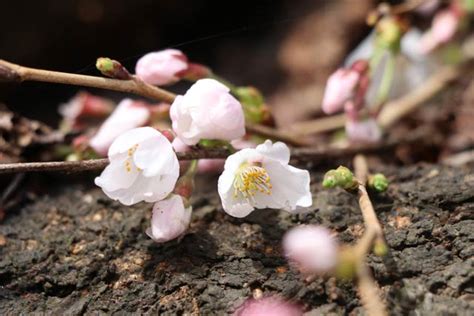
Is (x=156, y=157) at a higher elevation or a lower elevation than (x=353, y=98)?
lower

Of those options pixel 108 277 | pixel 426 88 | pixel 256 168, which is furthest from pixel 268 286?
pixel 426 88

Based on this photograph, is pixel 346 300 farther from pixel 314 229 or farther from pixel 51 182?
pixel 51 182

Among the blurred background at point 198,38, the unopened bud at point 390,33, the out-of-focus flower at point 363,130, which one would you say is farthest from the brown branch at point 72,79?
the blurred background at point 198,38

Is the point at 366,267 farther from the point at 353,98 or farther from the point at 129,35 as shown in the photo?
the point at 129,35

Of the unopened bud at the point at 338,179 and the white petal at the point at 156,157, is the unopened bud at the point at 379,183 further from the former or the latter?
the white petal at the point at 156,157

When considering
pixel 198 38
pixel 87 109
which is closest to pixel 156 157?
pixel 87 109

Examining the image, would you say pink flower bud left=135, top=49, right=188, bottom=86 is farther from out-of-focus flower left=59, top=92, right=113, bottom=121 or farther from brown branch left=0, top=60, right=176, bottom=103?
out-of-focus flower left=59, top=92, right=113, bottom=121
